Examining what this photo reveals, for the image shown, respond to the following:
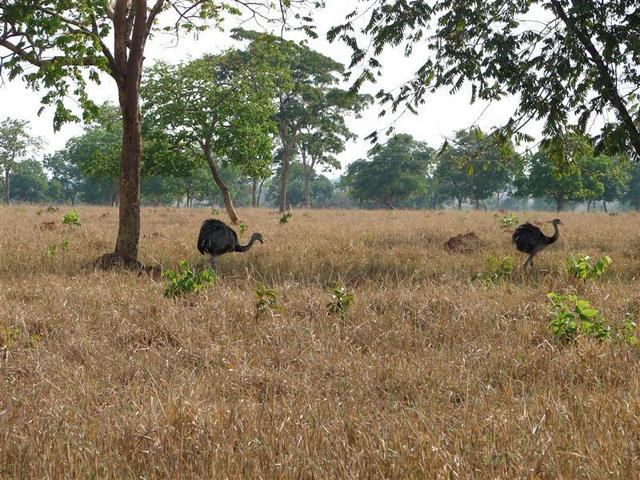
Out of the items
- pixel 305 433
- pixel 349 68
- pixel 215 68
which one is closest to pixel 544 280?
pixel 349 68

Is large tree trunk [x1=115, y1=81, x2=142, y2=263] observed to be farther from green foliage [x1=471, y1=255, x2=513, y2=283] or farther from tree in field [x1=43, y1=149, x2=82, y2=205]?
tree in field [x1=43, y1=149, x2=82, y2=205]

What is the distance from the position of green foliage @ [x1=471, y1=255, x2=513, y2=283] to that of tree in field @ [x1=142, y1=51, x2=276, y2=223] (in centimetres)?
1518

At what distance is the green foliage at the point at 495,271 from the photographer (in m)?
8.40

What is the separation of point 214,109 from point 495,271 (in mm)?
16888

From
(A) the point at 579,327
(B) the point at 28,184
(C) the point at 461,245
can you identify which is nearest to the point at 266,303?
(A) the point at 579,327

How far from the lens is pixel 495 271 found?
30.3 feet

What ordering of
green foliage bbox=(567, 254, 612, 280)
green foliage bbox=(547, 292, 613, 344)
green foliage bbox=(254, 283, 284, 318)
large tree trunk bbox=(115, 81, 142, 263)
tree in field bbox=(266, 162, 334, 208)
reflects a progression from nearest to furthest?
green foliage bbox=(547, 292, 613, 344) < green foliage bbox=(254, 283, 284, 318) < green foliage bbox=(567, 254, 612, 280) < large tree trunk bbox=(115, 81, 142, 263) < tree in field bbox=(266, 162, 334, 208)

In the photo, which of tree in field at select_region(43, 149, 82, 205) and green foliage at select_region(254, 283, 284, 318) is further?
tree in field at select_region(43, 149, 82, 205)

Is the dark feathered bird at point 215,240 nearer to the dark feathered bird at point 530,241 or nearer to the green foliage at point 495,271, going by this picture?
the green foliage at point 495,271

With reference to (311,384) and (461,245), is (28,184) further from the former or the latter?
(311,384)

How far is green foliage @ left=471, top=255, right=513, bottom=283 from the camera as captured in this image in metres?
8.40

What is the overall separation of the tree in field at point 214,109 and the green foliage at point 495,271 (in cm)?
1518

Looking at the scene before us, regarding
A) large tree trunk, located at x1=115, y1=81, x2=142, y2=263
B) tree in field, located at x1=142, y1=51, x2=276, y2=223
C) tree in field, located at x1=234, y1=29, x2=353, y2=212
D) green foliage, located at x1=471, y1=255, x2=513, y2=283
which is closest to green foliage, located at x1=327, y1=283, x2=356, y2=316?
green foliage, located at x1=471, y1=255, x2=513, y2=283

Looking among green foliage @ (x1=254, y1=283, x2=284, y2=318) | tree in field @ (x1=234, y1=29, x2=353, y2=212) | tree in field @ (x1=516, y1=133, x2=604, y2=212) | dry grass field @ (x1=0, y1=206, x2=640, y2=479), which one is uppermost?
tree in field @ (x1=234, y1=29, x2=353, y2=212)
